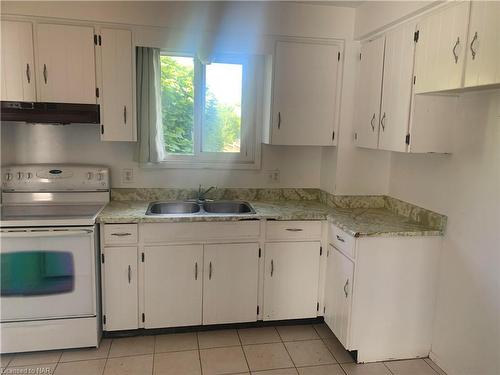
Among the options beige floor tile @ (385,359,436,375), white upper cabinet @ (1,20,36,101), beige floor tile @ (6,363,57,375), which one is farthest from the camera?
white upper cabinet @ (1,20,36,101)

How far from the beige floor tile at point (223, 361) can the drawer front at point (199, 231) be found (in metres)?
0.74

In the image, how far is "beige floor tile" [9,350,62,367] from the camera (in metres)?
2.43

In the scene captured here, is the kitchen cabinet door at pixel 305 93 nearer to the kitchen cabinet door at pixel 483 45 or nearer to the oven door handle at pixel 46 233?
the kitchen cabinet door at pixel 483 45

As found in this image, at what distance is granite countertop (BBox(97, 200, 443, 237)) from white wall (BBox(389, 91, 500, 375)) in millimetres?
213

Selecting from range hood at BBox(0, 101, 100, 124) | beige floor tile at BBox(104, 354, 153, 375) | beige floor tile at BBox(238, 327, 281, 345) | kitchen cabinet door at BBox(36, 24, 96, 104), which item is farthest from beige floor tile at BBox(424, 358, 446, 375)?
kitchen cabinet door at BBox(36, 24, 96, 104)

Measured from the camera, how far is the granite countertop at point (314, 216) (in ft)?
8.14

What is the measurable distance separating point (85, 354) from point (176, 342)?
583 mm

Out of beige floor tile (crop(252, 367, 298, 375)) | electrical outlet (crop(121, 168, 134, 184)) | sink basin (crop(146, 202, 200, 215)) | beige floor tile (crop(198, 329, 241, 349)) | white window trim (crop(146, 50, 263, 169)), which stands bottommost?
beige floor tile (crop(252, 367, 298, 375))

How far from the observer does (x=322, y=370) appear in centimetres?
245

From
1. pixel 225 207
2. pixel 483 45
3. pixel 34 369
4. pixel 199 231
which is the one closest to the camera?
pixel 483 45

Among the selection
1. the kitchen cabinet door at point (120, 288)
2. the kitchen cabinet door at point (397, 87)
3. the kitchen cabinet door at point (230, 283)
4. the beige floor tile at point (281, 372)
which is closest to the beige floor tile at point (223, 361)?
the beige floor tile at point (281, 372)

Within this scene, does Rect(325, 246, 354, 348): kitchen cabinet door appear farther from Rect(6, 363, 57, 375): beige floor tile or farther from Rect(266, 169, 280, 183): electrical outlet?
Rect(6, 363, 57, 375): beige floor tile

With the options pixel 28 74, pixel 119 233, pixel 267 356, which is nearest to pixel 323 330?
pixel 267 356

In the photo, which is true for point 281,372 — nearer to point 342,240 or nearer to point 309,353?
point 309,353
